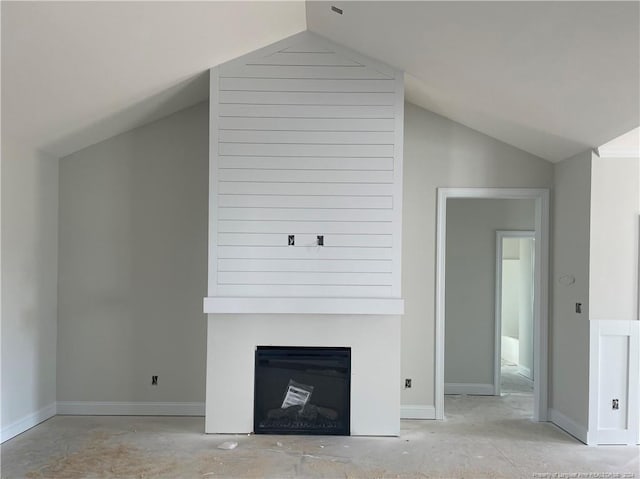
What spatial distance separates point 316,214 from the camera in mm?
4590

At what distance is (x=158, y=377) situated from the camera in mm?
5242

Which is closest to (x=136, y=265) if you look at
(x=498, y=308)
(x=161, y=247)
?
(x=161, y=247)

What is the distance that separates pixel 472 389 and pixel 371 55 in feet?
12.6

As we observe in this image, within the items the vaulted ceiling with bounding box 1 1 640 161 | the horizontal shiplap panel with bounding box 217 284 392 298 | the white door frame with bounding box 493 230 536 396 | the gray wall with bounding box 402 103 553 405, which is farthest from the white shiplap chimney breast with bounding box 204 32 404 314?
the white door frame with bounding box 493 230 536 396

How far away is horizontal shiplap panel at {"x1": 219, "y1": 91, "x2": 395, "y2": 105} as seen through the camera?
181 inches

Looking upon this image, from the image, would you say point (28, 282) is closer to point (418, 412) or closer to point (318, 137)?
point (318, 137)

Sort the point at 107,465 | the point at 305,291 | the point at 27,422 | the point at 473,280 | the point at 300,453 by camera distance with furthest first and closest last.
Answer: the point at 473,280
the point at 27,422
the point at 305,291
the point at 300,453
the point at 107,465

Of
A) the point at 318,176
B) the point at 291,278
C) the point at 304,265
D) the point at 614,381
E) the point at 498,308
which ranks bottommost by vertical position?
the point at 614,381

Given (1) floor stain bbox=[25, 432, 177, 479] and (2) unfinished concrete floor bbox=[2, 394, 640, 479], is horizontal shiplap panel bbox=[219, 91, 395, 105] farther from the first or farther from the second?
(1) floor stain bbox=[25, 432, 177, 479]

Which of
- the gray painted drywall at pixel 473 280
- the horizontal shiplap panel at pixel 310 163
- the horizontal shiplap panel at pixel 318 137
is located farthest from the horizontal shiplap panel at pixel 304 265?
the gray painted drywall at pixel 473 280

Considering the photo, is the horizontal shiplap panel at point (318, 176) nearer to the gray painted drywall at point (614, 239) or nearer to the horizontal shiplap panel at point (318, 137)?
the horizontal shiplap panel at point (318, 137)

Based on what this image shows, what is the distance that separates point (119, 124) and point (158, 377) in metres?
2.42

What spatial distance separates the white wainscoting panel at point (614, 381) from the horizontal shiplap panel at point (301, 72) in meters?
2.79

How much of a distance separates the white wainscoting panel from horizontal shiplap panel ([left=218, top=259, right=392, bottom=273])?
183 centimetres
